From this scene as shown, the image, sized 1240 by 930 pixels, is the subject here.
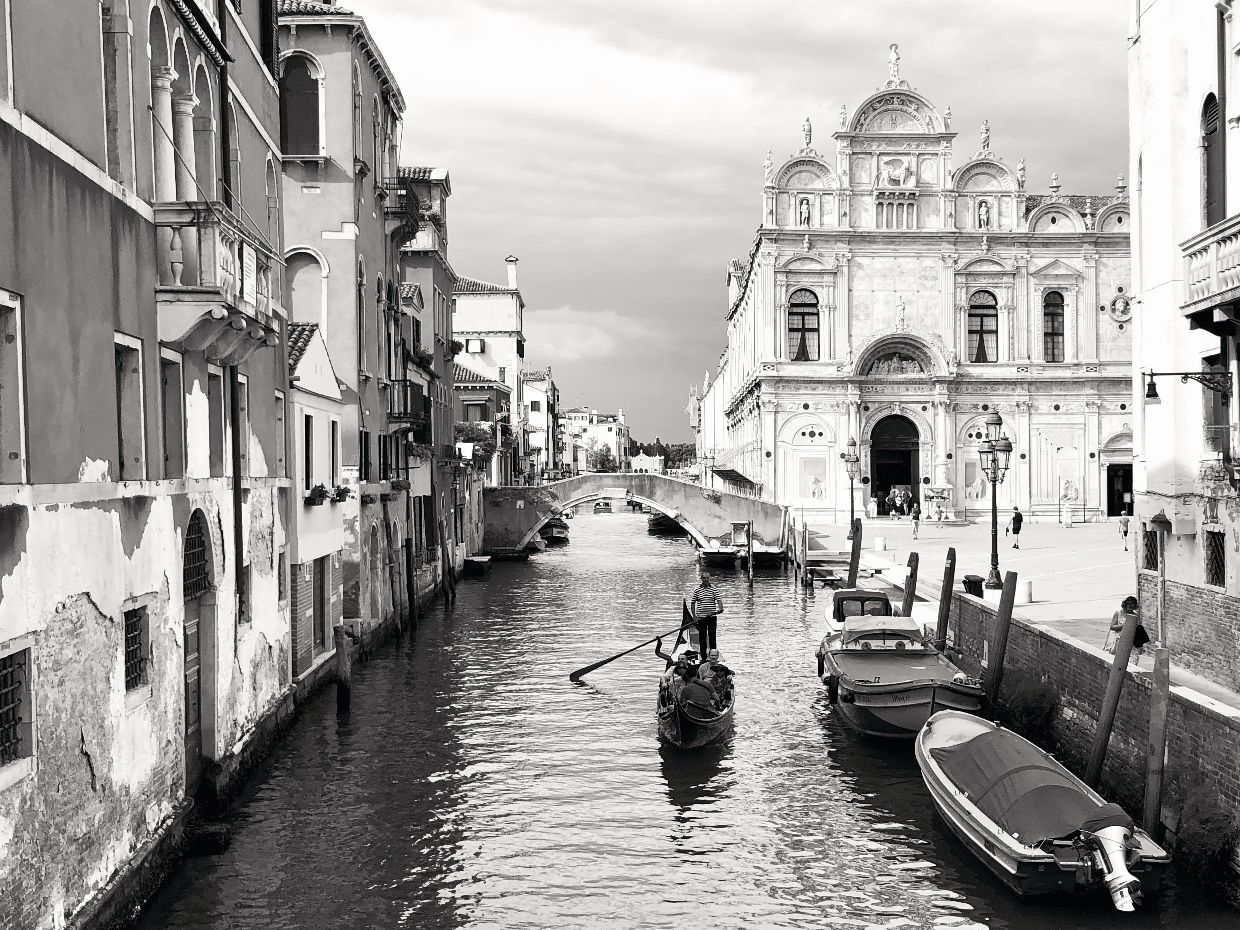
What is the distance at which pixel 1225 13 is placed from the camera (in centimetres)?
1323

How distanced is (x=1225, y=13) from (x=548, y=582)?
23318 millimetres

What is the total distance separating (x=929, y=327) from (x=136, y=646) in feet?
133

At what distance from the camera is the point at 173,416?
9.98 m

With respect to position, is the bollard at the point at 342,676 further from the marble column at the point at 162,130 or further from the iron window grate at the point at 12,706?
the iron window grate at the point at 12,706

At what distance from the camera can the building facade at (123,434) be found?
679 cm

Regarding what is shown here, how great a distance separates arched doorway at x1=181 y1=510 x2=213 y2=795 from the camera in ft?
34.5

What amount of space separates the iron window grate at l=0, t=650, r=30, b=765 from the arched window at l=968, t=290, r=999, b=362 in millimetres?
43143

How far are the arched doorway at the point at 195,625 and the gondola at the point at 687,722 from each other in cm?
559

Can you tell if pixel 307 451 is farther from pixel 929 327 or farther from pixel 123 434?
pixel 929 327

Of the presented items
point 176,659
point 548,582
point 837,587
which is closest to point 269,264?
point 176,659

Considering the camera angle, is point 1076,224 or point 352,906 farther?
point 1076,224

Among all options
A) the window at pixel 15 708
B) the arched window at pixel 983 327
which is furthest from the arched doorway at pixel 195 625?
the arched window at pixel 983 327

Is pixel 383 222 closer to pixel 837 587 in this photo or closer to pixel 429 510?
pixel 429 510

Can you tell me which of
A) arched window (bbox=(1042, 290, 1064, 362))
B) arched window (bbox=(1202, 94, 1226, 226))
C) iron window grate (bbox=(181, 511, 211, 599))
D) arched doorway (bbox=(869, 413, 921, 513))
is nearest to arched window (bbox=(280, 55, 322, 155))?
iron window grate (bbox=(181, 511, 211, 599))
